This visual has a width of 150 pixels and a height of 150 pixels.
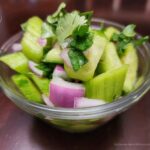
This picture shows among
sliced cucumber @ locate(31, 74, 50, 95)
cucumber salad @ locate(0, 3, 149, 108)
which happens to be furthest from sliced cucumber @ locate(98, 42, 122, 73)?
sliced cucumber @ locate(31, 74, 50, 95)

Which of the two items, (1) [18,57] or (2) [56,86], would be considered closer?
(2) [56,86]

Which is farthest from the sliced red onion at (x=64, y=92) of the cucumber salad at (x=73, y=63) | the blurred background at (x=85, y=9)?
the blurred background at (x=85, y=9)

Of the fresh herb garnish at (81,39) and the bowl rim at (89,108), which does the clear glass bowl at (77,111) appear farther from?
the fresh herb garnish at (81,39)

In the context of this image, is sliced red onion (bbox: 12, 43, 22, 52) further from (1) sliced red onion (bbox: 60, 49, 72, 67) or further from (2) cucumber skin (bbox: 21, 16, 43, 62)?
(1) sliced red onion (bbox: 60, 49, 72, 67)

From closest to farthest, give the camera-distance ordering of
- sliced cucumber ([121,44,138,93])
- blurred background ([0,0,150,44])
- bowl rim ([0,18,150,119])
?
bowl rim ([0,18,150,119]) → sliced cucumber ([121,44,138,93]) → blurred background ([0,0,150,44])

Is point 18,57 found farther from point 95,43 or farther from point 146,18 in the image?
point 146,18

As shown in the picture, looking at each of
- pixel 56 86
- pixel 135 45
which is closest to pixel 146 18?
pixel 135 45
